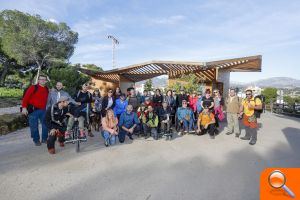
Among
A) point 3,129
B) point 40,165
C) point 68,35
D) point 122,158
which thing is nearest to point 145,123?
point 122,158

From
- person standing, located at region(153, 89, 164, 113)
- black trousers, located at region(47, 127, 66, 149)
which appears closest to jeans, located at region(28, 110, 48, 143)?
black trousers, located at region(47, 127, 66, 149)

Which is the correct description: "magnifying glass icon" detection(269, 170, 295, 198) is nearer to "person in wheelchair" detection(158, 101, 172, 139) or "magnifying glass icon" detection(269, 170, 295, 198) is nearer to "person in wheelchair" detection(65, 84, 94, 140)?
"person in wheelchair" detection(65, 84, 94, 140)

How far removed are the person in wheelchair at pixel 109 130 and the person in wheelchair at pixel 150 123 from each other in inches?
49.7

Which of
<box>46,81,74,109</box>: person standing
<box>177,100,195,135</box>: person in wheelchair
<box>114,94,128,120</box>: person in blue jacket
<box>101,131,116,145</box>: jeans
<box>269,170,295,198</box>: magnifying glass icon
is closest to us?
<box>269,170,295,198</box>: magnifying glass icon

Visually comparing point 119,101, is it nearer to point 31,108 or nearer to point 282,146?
point 31,108

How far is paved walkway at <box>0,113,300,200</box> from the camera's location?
15.4 feet

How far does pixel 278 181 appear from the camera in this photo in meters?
2.12

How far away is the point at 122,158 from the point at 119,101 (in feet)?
11.6

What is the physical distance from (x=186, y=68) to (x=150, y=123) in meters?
10.6

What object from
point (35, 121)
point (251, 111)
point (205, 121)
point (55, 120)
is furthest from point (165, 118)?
point (35, 121)

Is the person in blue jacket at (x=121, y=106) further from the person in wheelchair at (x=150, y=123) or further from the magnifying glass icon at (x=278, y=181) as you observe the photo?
the magnifying glass icon at (x=278, y=181)

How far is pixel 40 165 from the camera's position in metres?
6.12

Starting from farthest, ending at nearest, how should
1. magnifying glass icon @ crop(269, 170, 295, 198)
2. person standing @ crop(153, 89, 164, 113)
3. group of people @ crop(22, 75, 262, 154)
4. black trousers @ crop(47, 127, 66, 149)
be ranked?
person standing @ crop(153, 89, 164, 113) → group of people @ crop(22, 75, 262, 154) → black trousers @ crop(47, 127, 66, 149) → magnifying glass icon @ crop(269, 170, 295, 198)

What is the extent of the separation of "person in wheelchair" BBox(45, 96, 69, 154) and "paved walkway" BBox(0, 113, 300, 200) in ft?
1.23
